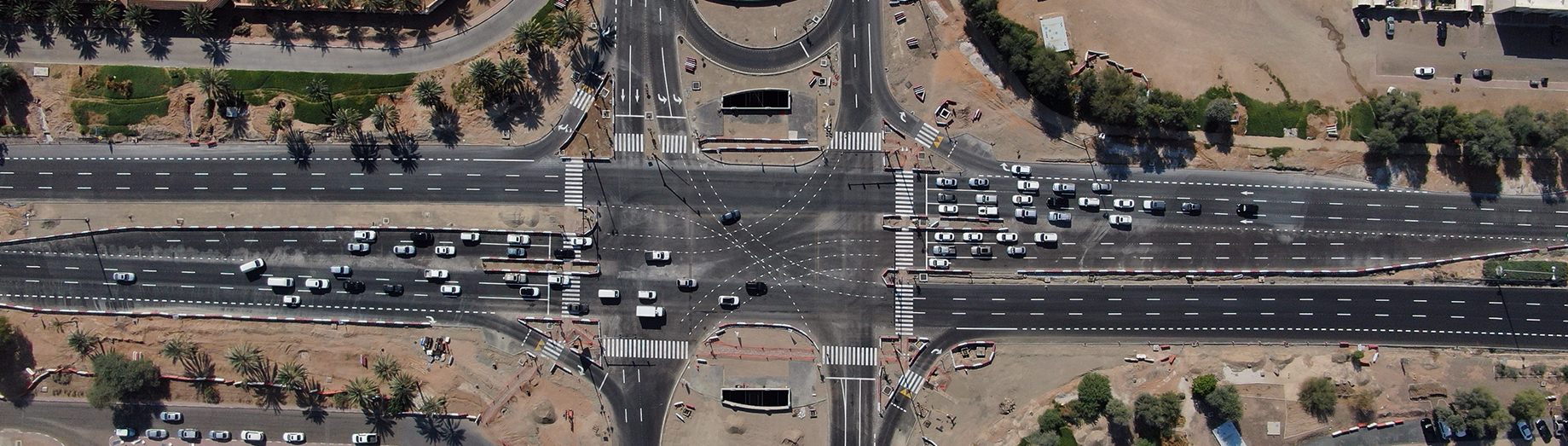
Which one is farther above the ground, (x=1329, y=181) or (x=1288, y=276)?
(x=1329, y=181)

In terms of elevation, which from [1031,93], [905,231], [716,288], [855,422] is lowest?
[855,422]

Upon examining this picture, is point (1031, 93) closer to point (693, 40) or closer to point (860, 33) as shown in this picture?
point (860, 33)

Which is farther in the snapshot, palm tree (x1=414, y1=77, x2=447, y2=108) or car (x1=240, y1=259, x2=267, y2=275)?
car (x1=240, y1=259, x2=267, y2=275)

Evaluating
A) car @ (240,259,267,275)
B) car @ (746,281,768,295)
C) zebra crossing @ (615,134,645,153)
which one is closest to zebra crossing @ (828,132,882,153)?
car @ (746,281,768,295)

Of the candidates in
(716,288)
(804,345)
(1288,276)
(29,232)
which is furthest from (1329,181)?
(29,232)

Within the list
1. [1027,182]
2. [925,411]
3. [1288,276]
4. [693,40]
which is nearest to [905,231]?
[1027,182]

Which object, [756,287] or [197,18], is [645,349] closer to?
[756,287]

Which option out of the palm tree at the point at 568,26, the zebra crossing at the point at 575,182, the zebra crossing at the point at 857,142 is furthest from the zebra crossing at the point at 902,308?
the palm tree at the point at 568,26

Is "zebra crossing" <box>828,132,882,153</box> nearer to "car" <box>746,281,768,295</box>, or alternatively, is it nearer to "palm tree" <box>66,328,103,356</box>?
"car" <box>746,281,768,295</box>
